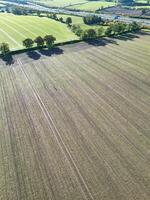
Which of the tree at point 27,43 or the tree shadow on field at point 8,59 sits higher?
the tree at point 27,43

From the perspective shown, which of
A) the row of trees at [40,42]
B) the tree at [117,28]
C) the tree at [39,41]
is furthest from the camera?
the tree at [117,28]

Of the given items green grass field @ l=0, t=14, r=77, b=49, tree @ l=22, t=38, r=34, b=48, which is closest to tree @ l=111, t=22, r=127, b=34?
green grass field @ l=0, t=14, r=77, b=49

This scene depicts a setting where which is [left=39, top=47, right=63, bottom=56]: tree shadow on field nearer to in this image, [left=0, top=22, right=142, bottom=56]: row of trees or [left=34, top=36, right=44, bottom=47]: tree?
[left=0, top=22, right=142, bottom=56]: row of trees

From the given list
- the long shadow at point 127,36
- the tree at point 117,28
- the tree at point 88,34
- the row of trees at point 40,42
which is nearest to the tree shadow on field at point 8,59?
the row of trees at point 40,42

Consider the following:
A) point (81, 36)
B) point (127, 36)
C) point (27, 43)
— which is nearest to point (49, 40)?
point (27, 43)

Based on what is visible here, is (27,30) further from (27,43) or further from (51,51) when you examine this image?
(51,51)

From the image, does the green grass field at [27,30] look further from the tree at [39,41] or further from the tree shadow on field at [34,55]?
the tree shadow on field at [34,55]

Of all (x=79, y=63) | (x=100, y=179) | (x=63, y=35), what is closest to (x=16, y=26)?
(x=63, y=35)

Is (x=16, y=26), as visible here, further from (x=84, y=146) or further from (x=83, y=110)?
(x=84, y=146)
